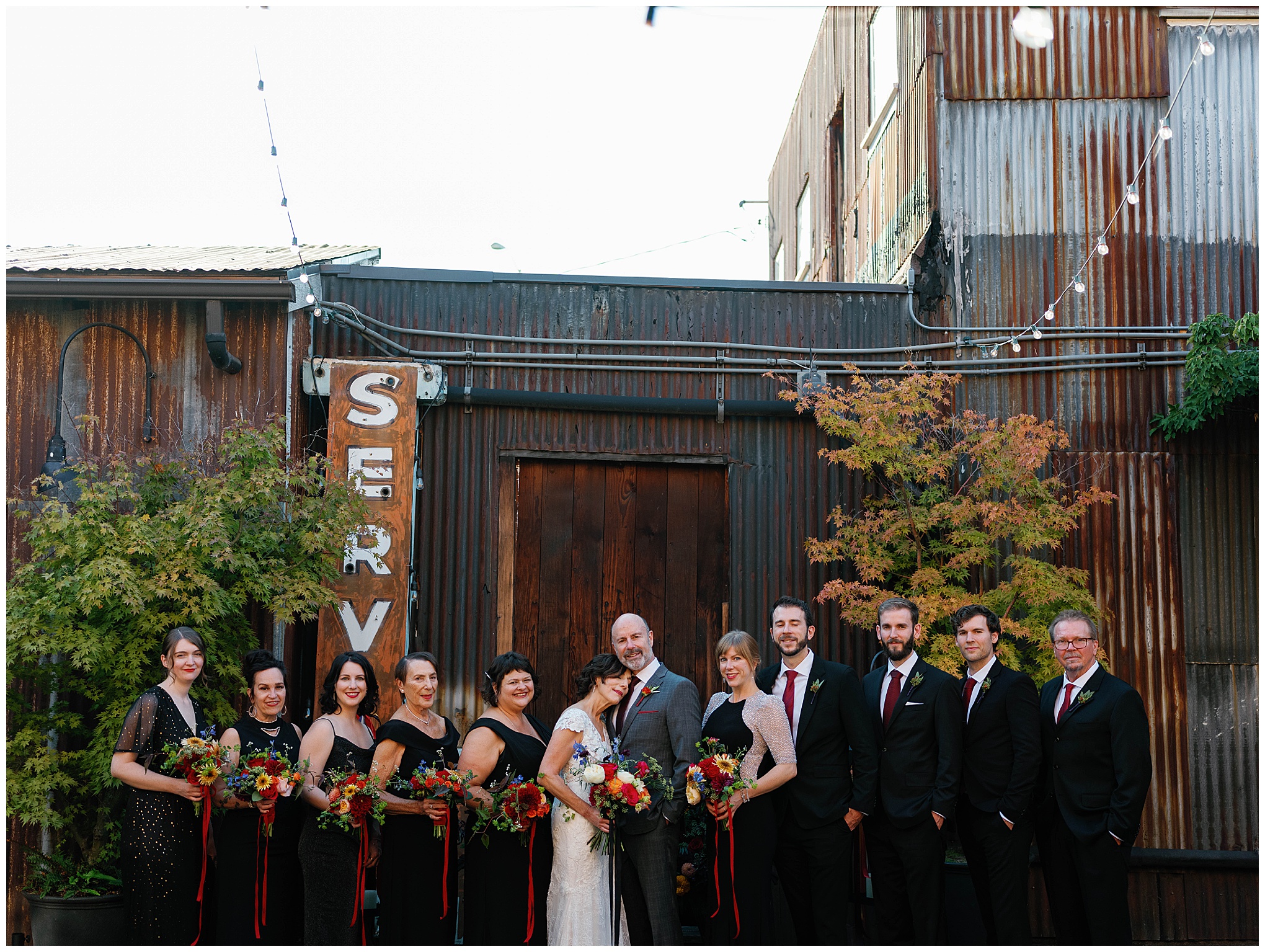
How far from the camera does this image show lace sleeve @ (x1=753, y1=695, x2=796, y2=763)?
19.6 feet

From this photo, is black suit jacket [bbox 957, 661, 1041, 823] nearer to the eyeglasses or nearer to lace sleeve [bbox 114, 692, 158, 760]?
the eyeglasses

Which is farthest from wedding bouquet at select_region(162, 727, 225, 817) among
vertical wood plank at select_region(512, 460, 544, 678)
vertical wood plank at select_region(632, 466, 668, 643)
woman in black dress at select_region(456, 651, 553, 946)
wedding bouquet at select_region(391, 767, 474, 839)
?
vertical wood plank at select_region(632, 466, 668, 643)

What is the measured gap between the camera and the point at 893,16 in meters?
10.9

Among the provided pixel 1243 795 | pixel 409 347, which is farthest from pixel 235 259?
pixel 1243 795

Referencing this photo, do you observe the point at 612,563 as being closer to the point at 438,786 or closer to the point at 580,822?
the point at 580,822

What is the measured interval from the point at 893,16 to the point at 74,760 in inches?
366

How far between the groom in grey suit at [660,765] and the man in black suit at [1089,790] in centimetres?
194

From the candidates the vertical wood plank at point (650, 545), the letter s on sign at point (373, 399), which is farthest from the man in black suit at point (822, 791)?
the letter s on sign at point (373, 399)

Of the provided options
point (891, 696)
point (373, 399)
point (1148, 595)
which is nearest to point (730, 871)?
point (891, 696)

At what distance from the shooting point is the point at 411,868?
5898 millimetres

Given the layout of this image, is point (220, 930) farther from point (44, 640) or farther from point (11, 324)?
point (11, 324)

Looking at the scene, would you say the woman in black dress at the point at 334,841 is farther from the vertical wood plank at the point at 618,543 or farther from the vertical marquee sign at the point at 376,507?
the vertical wood plank at the point at 618,543

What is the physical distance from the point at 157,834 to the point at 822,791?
11.5 feet

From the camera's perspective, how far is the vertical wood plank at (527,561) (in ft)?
29.4
